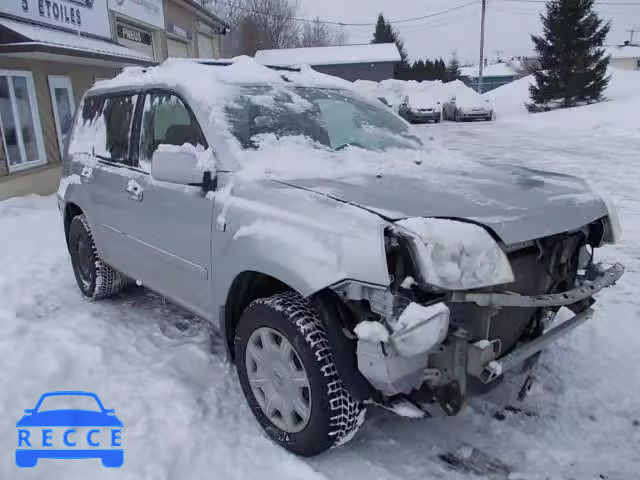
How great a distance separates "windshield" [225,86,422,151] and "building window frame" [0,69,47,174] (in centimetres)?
745

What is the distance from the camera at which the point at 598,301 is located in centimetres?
449

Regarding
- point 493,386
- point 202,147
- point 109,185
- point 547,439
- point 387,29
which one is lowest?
point 547,439

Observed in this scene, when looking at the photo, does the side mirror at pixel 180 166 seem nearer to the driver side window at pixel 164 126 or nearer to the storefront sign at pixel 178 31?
the driver side window at pixel 164 126

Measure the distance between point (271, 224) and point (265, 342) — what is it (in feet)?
1.94

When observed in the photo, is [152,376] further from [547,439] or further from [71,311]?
[547,439]

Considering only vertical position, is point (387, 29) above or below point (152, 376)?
above

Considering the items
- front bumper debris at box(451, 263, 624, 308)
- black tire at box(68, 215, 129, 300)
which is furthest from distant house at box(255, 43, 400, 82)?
front bumper debris at box(451, 263, 624, 308)

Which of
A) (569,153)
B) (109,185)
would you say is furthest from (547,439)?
(569,153)

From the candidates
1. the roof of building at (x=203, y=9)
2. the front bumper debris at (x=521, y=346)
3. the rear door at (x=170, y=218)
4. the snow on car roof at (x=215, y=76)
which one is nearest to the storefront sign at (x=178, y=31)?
the roof of building at (x=203, y=9)

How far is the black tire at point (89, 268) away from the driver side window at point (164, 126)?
44.9 inches

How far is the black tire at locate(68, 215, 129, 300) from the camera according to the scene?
4547 mm

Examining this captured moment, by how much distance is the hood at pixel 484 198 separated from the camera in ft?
7.88

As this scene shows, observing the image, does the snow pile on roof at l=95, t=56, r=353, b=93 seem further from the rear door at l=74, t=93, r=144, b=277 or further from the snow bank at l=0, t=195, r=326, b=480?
the snow bank at l=0, t=195, r=326, b=480

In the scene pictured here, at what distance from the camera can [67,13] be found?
36.4ft
